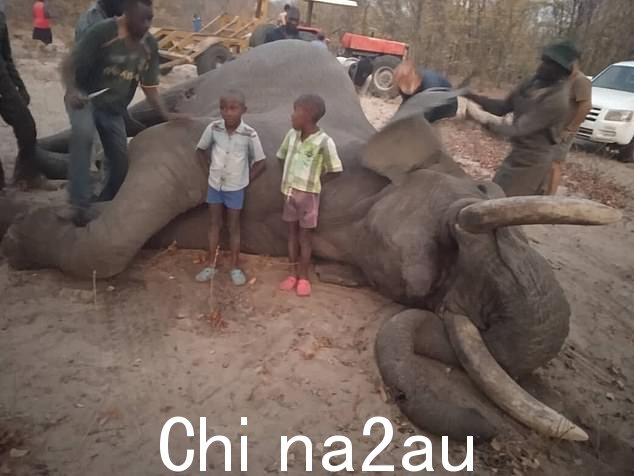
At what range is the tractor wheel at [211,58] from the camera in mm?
12724

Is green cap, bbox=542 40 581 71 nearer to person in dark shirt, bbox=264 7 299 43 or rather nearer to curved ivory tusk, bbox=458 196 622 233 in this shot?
curved ivory tusk, bbox=458 196 622 233

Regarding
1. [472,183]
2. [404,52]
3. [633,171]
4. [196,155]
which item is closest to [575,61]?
[472,183]

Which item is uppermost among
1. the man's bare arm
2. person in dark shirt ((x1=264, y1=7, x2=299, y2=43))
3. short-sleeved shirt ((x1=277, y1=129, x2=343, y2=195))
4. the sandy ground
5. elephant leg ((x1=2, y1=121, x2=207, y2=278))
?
person in dark shirt ((x1=264, y1=7, x2=299, y2=43))

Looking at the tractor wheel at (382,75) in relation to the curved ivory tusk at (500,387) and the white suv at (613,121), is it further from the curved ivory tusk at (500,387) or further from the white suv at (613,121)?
the curved ivory tusk at (500,387)

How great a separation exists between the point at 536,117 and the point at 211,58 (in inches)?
379

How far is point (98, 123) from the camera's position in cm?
423

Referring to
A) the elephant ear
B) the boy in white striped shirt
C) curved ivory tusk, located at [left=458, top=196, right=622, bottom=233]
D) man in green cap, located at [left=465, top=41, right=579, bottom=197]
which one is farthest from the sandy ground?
man in green cap, located at [left=465, top=41, right=579, bottom=197]

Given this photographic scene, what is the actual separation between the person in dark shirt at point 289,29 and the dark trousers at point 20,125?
417 cm

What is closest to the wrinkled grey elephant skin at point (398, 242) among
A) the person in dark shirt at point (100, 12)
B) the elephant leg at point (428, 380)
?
the elephant leg at point (428, 380)

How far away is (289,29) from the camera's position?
8.49 meters

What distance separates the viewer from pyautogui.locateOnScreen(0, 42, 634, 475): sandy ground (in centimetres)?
264

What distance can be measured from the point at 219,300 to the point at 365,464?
1497mm

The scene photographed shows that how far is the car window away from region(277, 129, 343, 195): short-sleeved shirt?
421 inches

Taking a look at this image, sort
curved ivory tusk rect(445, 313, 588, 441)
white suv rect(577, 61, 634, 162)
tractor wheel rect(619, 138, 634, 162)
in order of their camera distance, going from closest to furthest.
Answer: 1. curved ivory tusk rect(445, 313, 588, 441)
2. white suv rect(577, 61, 634, 162)
3. tractor wheel rect(619, 138, 634, 162)
